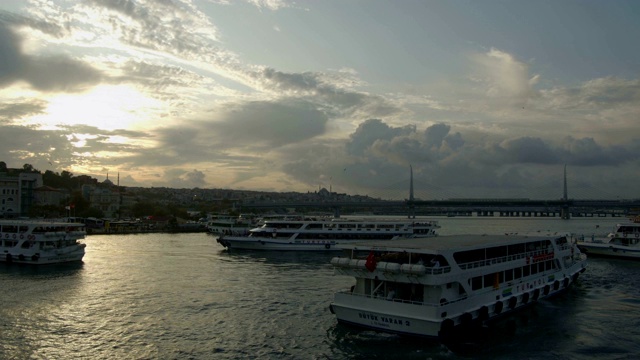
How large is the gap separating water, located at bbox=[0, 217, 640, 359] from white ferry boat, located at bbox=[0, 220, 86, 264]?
2.72 m

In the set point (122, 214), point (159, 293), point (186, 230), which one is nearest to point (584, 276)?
point (159, 293)

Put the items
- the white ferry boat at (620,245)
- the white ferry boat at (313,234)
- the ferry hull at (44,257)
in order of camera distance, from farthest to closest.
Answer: the white ferry boat at (313,234) → the white ferry boat at (620,245) → the ferry hull at (44,257)

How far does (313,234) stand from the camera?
59.7 metres

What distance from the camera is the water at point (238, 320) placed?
20.4m

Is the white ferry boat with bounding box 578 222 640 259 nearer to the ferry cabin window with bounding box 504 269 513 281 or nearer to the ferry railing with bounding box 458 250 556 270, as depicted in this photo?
the ferry railing with bounding box 458 250 556 270

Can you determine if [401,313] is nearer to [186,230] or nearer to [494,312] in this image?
[494,312]

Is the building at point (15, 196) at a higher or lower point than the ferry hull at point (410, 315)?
higher

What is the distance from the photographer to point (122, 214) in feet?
420

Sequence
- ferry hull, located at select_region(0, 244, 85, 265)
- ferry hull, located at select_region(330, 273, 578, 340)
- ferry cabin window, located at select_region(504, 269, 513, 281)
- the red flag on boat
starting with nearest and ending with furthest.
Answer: ferry hull, located at select_region(330, 273, 578, 340) < the red flag on boat < ferry cabin window, located at select_region(504, 269, 513, 281) < ferry hull, located at select_region(0, 244, 85, 265)

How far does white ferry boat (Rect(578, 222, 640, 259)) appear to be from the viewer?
48.7m

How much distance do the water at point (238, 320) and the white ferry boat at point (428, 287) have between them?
2.79ft

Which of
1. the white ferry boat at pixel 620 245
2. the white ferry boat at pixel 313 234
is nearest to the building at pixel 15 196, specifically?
the white ferry boat at pixel 313 234

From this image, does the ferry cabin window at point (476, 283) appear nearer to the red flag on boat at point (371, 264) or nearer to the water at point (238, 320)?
the water at point (238, 320)

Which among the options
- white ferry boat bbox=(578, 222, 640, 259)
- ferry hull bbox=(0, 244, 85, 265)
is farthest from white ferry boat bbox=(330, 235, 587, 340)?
ferry hull bbox=(0, 244, 85, 265)
